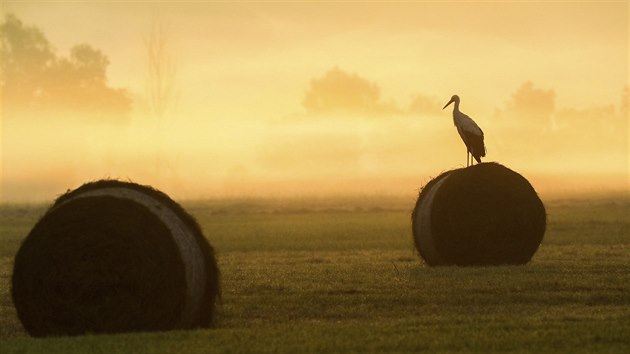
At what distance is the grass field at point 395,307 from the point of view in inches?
528

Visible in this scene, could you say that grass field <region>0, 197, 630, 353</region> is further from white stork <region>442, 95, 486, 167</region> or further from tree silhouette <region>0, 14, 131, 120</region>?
tree silhouette <region>0, 14, 131, 120</region>

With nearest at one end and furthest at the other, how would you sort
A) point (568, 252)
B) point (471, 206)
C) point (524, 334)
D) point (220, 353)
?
1. point (220, 353)
2. point (524, 334)
3. point (471, 206)
4. point (568, 252)

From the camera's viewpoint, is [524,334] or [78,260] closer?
[524,334]

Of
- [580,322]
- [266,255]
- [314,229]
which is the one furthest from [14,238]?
[580,322]

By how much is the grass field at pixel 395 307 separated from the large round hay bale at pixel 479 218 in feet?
1.92

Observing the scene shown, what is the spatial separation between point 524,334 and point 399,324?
180 cm

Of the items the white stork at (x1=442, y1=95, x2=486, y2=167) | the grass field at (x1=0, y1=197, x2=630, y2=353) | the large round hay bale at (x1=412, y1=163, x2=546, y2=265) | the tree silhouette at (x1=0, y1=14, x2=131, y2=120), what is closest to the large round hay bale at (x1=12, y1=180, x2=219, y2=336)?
the grass field at (x1=0, y1=197, x2=630, y2=353)

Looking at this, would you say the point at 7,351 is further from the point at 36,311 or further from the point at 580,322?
the point at 580,322

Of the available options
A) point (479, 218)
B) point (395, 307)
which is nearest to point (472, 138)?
point (479, 218)

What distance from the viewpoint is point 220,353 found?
12.8 meters

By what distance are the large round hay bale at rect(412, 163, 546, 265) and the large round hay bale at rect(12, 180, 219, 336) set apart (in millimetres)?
9432

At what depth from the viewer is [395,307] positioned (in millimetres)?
17219

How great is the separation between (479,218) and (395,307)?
7038 mm

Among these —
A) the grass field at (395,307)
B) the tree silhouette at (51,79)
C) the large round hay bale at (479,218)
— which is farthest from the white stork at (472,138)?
Result: the tree silhouette at (51,79)
